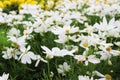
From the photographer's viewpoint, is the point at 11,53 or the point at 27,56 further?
the point at 11,53

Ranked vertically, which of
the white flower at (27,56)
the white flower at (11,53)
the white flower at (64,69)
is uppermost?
the white flower at (27,56)

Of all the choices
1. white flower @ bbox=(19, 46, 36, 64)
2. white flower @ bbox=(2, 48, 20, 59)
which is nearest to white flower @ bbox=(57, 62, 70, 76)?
white flower @ bbox=(19, 46, 36, 64)

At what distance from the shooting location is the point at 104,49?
1990 millimetres

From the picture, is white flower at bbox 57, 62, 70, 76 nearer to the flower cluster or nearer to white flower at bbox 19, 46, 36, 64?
the flower cluster

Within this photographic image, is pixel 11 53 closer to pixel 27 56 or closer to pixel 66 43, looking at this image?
pixel 27 56

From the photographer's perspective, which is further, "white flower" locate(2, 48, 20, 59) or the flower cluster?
"white flower" locate(2, 48, 20, 59)

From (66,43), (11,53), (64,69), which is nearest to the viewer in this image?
(64,69)

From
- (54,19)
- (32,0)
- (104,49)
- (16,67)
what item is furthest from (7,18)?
(32,0)

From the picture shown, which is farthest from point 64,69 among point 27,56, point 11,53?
point 11,53

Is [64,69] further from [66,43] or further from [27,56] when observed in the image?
[66,43]

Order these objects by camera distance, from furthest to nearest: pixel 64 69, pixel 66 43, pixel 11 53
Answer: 1. pixel 66 43
2. pixel 11 53
3. pixel 64 69

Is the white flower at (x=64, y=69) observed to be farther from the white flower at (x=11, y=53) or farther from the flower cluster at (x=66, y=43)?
the white flower at (x=11, y=53)

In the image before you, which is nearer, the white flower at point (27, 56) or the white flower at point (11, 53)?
the white flower at point (27, 56)

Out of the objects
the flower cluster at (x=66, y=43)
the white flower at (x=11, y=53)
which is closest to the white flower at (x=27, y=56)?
the flower cluster at (x=66, y=43)
